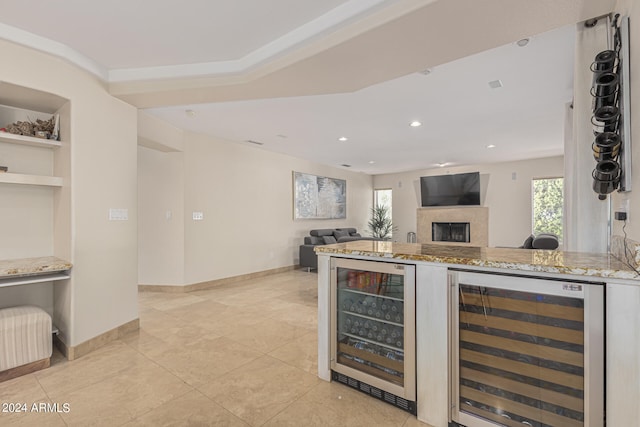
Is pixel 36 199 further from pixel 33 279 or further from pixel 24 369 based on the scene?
pixel 24 369

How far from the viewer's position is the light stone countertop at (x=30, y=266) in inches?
88.5

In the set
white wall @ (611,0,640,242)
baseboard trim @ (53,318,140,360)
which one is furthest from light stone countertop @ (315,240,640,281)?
baseboard trim @ (53,318,140,360)

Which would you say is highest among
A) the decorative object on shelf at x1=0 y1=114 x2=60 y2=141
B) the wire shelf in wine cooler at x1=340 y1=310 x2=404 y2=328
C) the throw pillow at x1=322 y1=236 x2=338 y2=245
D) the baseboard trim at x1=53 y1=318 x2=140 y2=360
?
the decorative object on shelf at x1=0 y1=114 x2=60 y2=141

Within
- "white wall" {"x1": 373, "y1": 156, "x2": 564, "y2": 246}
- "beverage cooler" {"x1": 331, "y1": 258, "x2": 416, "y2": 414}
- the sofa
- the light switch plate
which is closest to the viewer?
"beverage cooler" {"x1": 331, "y1": 258, "x2": 416, "y2": 414}

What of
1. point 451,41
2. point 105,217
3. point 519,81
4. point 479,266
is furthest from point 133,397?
point 519,81

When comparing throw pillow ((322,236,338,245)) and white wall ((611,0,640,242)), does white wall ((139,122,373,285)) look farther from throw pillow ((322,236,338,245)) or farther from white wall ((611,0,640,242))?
white wall ((611,0,640,242))

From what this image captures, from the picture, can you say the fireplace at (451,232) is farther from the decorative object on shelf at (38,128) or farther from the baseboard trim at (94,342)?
the decorative object on shelf at (38,128)

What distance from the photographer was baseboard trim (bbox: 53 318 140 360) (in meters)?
2.58

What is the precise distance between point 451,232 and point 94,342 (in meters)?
7.79

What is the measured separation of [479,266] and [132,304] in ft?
11.1

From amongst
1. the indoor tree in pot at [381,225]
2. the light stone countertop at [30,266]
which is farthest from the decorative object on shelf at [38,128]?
the indoor tree in pot at [381,225]

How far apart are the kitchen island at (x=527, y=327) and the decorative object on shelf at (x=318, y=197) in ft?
16.3

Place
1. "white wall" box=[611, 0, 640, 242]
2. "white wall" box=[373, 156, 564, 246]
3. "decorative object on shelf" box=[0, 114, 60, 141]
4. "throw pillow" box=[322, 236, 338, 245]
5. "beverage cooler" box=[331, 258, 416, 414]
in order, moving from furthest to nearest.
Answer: "white wall" box=[373, 156, 564, 246] → "throw pillow" box=[322, 236, 338, 245] → "decorative object on shelf" box=[0, 114, 60, 141] → "beverage cooler" box=[331, 258, 416, 414] → "white wall" box=[611, 0, 640, 242]

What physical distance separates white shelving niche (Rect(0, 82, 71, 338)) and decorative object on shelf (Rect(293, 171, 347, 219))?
445 cm
